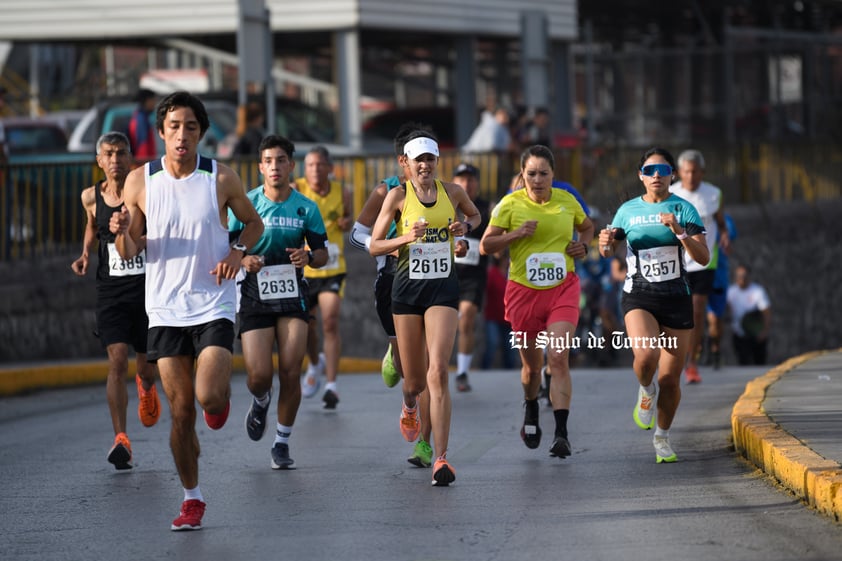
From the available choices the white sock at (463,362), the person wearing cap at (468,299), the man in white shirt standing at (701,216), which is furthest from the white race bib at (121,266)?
the man in white shirt standing at (701,216)

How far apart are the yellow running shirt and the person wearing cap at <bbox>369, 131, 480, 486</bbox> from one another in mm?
974

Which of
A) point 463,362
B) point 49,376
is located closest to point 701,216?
point 463,362

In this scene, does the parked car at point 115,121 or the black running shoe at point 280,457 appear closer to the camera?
the black running shoe at point 280,457

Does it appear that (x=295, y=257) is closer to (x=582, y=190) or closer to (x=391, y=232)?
(x=391, y=232)

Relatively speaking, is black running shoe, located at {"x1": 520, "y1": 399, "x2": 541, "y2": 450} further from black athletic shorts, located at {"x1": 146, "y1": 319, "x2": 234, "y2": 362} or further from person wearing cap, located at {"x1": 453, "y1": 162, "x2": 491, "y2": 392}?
person wearing cap, located at {"x1": 453, "y1": 162, "x2": 491, "y2": 392}

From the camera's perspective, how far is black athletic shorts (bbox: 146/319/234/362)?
8.23 meters

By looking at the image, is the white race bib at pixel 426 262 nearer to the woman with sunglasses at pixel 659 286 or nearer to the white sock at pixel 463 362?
the woman with sunglasses at pixel 659 286

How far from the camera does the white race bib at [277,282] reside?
1048 cm

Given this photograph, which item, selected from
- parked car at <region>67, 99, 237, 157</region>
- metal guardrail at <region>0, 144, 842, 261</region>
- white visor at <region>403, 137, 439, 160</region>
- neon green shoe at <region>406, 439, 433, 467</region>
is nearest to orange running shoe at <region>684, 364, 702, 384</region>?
metal guardrail at <region>0, 144, 842, 261</region>

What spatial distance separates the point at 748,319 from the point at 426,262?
13.9 metres

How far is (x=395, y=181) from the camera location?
10781 millimetres

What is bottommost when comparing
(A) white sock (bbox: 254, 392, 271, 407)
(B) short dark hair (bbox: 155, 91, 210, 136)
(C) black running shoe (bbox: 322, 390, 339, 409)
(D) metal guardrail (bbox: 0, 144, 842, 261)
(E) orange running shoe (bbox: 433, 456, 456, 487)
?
→ (E) orange running shoe (bbox: 433, 456, 456, 487)

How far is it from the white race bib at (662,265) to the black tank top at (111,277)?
335 cm

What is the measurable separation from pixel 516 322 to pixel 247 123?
29.4 ft
